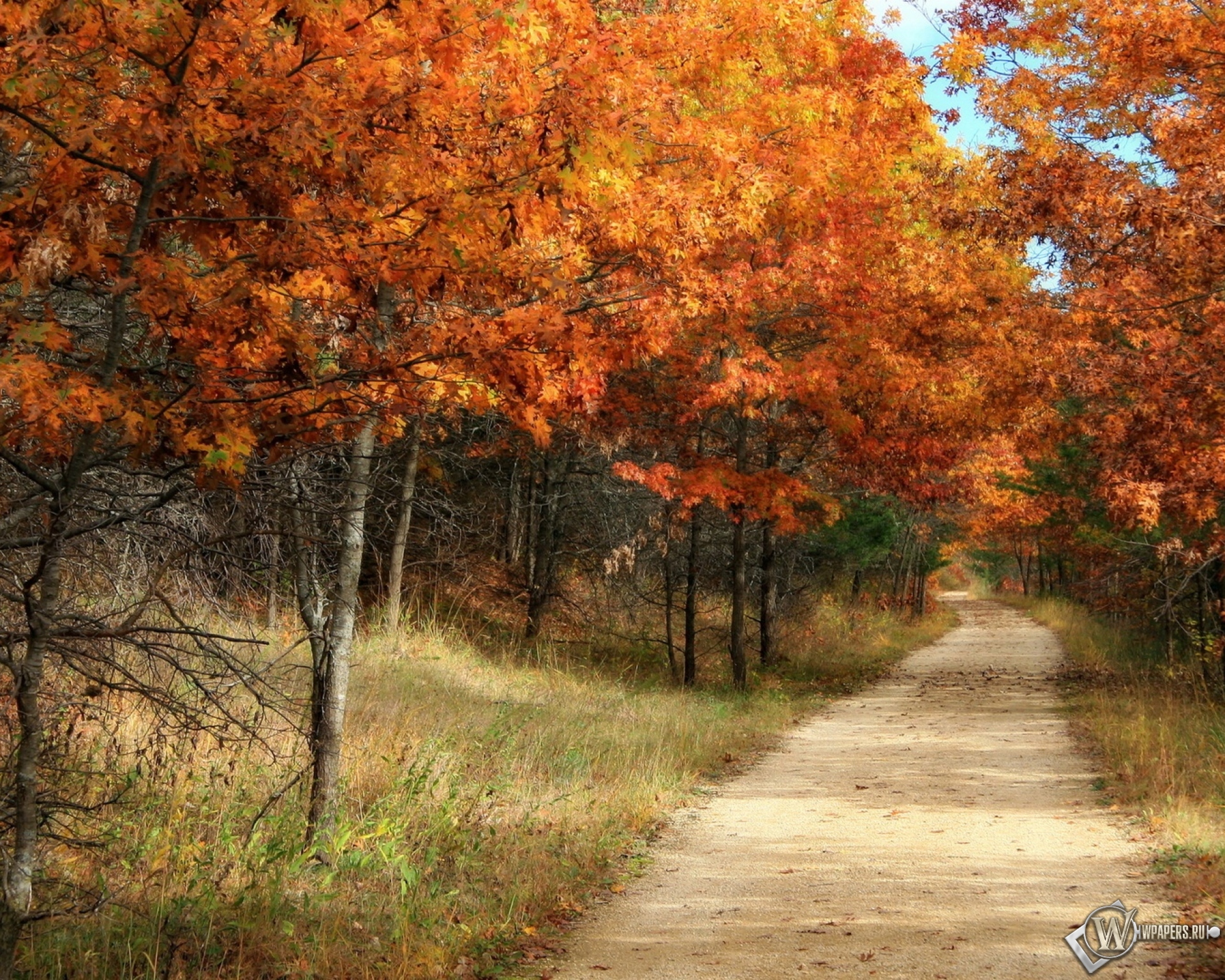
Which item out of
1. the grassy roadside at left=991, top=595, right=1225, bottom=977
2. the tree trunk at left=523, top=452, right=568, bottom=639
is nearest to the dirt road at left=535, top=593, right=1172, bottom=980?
the grassy roadside at left=991, top=595, right=1225, bottom=977

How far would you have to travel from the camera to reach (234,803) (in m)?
7.07

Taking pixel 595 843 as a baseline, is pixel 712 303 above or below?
above

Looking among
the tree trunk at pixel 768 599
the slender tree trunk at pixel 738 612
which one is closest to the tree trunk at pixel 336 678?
the slender tree trunk at pixel 738 612

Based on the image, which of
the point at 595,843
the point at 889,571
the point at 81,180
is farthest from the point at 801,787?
the point at 889,571

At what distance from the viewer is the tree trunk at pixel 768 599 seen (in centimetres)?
2081

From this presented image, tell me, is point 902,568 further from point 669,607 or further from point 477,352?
A: point 477,352

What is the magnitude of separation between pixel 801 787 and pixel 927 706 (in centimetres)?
731

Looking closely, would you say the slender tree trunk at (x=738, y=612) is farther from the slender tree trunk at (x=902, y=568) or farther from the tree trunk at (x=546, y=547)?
the slender tree trunk at (x=902, y=568)

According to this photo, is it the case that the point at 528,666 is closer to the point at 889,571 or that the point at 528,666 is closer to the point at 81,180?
the point at 81,180

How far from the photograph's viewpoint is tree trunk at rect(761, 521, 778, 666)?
2081cm

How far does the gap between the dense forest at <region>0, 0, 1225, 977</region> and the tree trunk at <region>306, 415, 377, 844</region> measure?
3 centimetres

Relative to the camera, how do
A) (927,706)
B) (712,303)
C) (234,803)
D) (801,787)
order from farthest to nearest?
(927,706) < (712,303) < (801,787) < (234,803)

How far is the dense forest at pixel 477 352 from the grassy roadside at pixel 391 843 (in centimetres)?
6

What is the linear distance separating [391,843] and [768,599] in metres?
16.0
